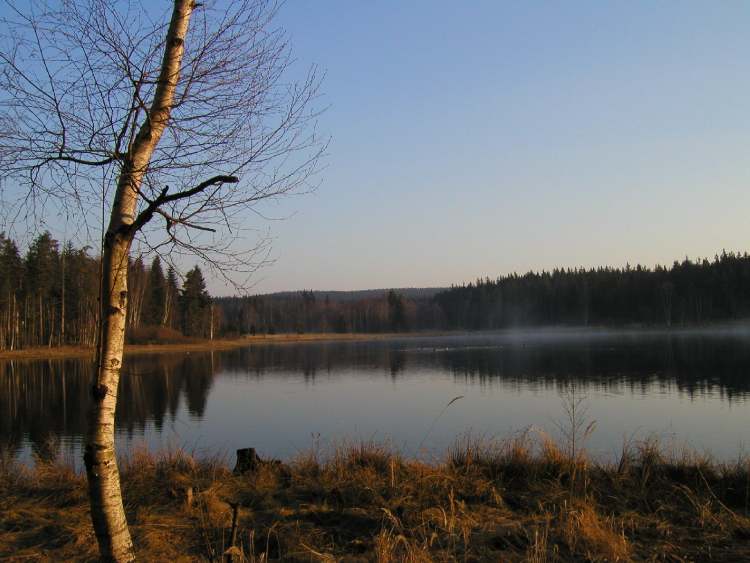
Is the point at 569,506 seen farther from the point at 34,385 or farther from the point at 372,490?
the point at 34,385

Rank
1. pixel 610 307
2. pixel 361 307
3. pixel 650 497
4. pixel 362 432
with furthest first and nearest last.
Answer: pixel 361 307, pixel 610 307, pixel 362 432, pixel 650 497

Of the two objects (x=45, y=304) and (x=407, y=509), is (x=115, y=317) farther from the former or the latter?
(x=45, y=304)

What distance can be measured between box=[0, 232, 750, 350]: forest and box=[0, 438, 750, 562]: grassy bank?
7.95 feet

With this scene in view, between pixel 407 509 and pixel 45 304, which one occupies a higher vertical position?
pixel 45 304

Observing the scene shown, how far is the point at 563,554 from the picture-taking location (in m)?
4.89

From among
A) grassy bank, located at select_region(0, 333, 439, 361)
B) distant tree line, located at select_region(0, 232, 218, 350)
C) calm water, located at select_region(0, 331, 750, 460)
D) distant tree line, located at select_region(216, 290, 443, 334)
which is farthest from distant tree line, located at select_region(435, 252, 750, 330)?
distant tree line, located at select_region(0, 232, 218, 350)

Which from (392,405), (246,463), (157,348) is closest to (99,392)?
(246,463)

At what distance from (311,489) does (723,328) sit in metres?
104

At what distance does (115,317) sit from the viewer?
3.78 m

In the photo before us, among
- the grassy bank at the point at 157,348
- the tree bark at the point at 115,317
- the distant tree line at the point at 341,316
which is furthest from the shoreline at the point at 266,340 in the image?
the tree bark at the point at 115,317

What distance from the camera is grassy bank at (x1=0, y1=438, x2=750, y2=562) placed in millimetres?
4957

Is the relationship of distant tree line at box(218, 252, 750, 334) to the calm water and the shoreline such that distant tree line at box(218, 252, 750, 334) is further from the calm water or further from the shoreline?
the calm water

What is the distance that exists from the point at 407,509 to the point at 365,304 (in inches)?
6719

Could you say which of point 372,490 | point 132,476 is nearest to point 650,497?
point 372,490
